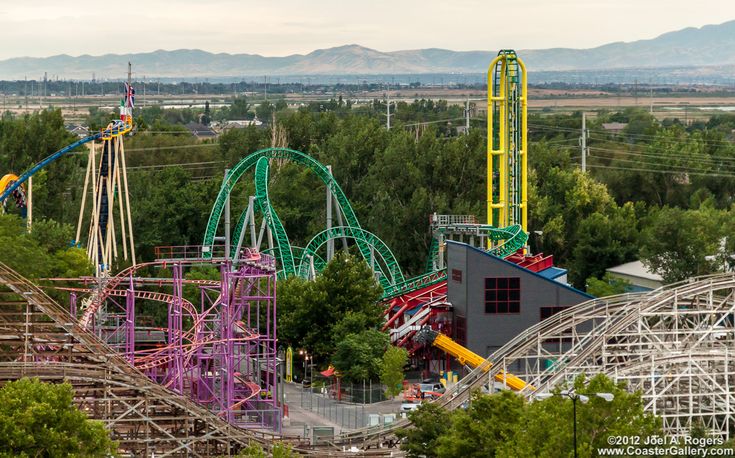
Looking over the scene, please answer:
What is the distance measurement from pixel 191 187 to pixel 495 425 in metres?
55.7

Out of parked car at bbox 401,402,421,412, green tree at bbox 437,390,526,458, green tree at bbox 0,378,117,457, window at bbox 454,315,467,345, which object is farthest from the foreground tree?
window at bbox 454,315,467,345

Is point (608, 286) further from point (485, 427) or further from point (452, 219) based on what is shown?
point (485, 427)

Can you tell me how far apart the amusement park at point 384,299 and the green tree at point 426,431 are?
7cm

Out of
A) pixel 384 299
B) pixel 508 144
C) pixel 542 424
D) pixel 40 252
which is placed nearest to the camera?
pixel 542 424

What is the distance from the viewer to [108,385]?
43.0 metres

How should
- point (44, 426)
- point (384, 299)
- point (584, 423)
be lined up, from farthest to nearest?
1. point (384, 299)
2. point (44, 426)
3. point (584, 423)

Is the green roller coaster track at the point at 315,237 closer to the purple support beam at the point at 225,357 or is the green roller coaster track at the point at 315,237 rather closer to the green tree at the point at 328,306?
the green tree at the point at 328,306

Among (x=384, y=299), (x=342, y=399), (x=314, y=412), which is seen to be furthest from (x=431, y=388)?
(x=384, y=299)

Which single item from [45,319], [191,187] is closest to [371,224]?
[191,187]

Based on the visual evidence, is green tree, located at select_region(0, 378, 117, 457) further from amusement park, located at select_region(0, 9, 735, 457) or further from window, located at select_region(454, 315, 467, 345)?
window, located at select_region(454, 315, 467, 345)

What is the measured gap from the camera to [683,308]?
161ft

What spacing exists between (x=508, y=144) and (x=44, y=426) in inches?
1725

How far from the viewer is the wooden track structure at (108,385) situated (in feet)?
140

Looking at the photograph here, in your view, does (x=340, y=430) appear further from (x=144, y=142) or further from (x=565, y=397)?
(x=144, y=142)
